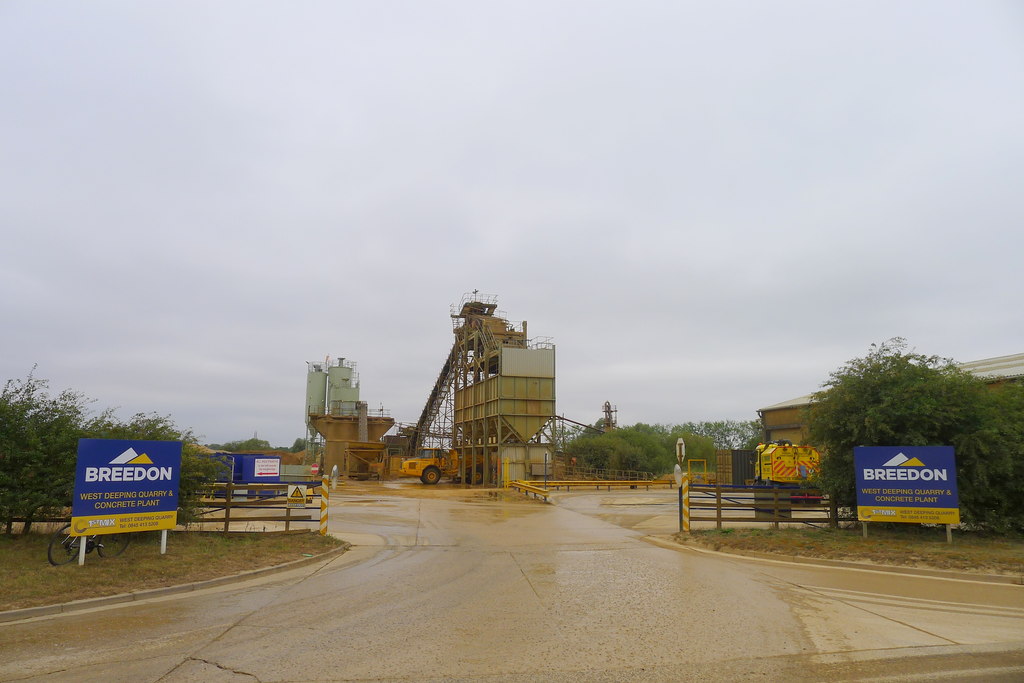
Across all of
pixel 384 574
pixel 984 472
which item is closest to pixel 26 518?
pixel 384 574

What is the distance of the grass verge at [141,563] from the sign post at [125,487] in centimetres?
49

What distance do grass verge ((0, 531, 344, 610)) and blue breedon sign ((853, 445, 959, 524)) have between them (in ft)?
37.4

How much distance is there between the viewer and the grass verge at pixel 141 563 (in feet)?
29.1

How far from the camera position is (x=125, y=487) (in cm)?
1116

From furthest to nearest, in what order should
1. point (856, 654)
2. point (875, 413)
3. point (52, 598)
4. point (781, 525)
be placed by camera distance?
1. point (781, 525)
2. point (875, 413)
3. point (52, 598)
4. point (856, 654)

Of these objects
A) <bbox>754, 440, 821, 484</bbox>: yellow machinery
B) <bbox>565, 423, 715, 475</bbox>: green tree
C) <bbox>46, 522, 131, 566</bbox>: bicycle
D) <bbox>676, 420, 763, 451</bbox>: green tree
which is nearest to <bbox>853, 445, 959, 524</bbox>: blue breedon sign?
<bbox>754, 440, 821, 484</bbox>: yellow machinery

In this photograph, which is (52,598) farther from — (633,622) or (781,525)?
(781,525)

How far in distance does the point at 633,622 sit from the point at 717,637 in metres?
1.03

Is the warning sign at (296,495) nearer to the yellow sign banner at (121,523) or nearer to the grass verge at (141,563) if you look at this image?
the grass verge at (141,563)

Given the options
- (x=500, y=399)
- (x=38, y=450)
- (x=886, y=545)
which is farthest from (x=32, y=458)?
(x=500, y=399)

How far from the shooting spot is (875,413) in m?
14.7

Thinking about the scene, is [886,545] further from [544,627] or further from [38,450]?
[38,450]

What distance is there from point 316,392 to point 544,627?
2248 inches

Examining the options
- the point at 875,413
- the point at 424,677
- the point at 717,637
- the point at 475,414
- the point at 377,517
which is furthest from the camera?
the point at 475,414
